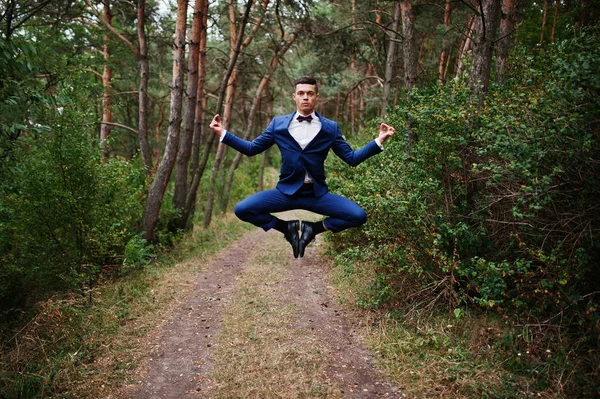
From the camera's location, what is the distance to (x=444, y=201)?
5125mm

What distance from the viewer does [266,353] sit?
486cm

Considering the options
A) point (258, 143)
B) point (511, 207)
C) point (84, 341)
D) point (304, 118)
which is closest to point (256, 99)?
point (258, 143)

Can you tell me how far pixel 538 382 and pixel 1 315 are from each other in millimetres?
7712

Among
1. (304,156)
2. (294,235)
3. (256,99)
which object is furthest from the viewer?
(256,99)

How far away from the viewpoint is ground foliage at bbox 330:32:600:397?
362cm

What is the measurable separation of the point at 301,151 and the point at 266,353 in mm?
2406

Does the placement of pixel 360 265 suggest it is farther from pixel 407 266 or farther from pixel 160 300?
pixel 160 300

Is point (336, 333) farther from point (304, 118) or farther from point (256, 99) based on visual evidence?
point (256, 99)

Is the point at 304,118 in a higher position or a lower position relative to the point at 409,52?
lower

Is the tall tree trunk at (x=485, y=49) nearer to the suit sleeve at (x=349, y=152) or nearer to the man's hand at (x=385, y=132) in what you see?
the man's hand at (x=385, y=132)

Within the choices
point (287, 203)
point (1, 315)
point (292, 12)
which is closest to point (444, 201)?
point (287, 203)

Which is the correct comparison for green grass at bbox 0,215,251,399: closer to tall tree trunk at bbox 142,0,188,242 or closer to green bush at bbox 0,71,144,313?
green bush at bbox 0,71,144,313

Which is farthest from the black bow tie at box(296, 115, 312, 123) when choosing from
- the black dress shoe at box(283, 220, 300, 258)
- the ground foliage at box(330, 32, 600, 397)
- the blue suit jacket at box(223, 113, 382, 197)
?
the ground foliage at box(330, 32, 600, 397)

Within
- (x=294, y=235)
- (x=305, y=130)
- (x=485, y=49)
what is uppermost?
(x=485, y=49)
